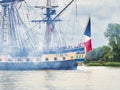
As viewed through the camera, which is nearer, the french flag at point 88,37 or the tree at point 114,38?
the french flag at point 88,37

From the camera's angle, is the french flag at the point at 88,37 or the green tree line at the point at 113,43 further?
the green tree line at the point at 113,43

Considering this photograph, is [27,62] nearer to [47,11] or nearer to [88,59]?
[47,11]

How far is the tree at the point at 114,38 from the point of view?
16481 cm

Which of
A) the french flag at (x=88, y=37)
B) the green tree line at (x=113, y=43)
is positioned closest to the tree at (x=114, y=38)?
the green tree line at (x=113, y=43)

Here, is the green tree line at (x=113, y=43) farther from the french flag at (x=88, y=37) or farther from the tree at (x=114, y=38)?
the french flag at (x=88, y=37)

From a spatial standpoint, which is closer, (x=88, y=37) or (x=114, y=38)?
(x=88, y=37)

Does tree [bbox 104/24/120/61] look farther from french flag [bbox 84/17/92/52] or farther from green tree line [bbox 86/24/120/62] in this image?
french flag [bbox 84/17/92/52]

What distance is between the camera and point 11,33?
424ft

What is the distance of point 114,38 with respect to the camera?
168 metres

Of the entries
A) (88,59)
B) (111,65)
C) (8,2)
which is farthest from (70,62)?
(88,59)

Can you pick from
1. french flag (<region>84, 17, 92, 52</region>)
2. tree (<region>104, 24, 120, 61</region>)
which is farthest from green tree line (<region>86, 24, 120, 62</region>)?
french flag (<region>84, 17, 92, 52</region>)

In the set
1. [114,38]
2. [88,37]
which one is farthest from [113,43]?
[88,37]

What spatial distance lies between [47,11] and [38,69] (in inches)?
772

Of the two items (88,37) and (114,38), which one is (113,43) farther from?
(88,37)
